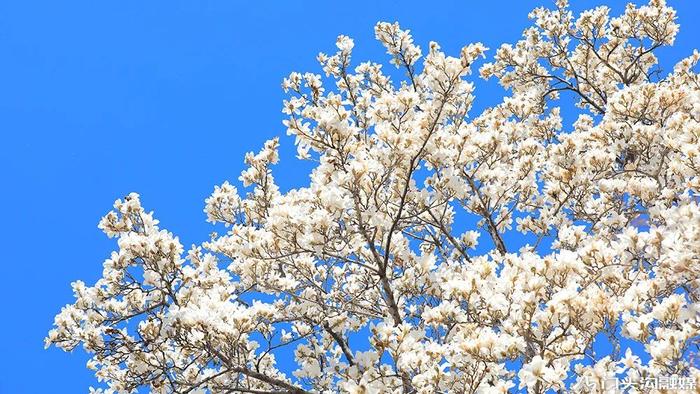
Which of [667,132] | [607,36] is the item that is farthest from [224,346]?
[607,36]

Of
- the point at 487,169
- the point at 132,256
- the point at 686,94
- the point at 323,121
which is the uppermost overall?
the point at 686,94

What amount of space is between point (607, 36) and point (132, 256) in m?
8.99

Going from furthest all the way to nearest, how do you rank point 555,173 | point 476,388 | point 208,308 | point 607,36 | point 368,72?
point 607,36 → point 368,72 → point 555,173 → point 208,308 → point 476,388

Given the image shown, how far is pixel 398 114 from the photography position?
582 centimetres

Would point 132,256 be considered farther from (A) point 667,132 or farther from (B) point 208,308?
(A) point 667,132

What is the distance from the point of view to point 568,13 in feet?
36.4

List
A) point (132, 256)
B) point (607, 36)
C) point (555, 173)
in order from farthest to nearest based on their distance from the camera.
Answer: point (607, 36)
point (555, 173)
point (132, 256)

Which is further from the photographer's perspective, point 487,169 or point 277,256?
point 487,169

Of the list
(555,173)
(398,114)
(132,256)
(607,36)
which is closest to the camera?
(132,256)

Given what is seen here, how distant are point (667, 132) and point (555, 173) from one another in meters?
1.19

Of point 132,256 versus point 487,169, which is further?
point 487,169

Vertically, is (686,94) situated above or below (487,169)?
above

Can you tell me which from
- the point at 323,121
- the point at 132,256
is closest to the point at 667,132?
the point at 323,121

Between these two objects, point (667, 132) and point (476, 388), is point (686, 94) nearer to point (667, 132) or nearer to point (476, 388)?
point (667, 132)
